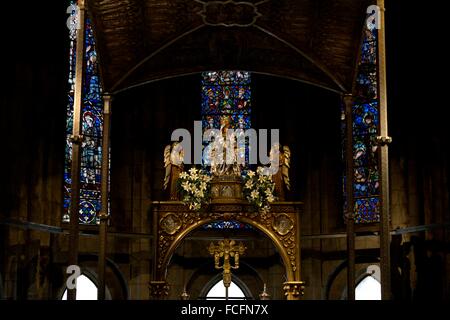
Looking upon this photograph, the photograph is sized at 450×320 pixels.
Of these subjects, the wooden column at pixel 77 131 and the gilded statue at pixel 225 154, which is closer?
the wooden column at pixel 77 131

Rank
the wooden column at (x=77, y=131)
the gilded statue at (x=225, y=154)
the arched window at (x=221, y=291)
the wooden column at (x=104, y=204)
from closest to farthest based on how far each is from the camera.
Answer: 1. the wooden column at (x=77, y=131)
2. the wooden column at (x=104, y=204)
3. the gilded statue at (x=225, y=154)
4. the arched window at (x=221, y=291)

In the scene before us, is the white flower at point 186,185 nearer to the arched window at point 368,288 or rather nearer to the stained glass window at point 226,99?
the stained glass window at point 226,99

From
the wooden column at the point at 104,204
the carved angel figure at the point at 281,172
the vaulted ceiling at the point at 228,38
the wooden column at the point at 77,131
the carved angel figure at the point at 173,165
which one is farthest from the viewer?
the carved angel figure at the point at 173,165

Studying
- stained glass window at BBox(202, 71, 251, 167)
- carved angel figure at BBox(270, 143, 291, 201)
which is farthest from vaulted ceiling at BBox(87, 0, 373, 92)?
stained glass window at BBox(202, 71, 251, 167)

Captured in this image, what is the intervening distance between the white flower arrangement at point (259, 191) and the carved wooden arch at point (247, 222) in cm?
20

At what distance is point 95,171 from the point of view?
816 inches

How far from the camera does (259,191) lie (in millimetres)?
16281

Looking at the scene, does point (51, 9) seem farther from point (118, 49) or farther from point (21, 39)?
point (118, 49)

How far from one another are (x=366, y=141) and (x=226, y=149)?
4.98 meters

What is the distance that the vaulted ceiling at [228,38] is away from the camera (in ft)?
46.1

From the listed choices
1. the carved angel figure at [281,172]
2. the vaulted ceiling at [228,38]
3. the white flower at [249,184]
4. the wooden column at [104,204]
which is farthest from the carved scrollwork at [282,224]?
the wooden column at [104,204]
